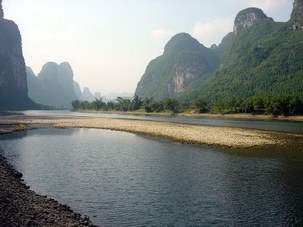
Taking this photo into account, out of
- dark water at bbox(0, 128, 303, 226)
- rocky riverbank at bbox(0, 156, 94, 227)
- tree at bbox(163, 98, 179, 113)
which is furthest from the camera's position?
tree at bbox(163, 98, 179, 113)

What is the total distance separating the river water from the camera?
53.8 feet

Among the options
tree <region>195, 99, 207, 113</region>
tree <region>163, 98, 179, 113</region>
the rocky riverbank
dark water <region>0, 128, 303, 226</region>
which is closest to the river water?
dark water <region>0, 128, 303, 226</region>

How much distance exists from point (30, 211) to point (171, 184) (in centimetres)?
1154

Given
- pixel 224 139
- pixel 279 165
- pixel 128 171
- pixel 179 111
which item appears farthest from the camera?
pixel 179 111

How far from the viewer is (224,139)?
47.8 metres

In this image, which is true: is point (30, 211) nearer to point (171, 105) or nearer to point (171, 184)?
point (171, 184)

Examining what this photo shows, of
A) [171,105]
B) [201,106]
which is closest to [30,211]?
[201,106]

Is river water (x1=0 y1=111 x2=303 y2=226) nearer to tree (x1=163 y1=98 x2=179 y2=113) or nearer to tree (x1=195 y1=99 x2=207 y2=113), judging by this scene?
tree (x1=195 y1=99 x2=207 y2=113)

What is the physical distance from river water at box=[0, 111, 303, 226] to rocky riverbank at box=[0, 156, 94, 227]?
130cm

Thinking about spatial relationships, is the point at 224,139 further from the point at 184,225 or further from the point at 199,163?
the point at 184,225

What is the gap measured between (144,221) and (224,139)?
3518 cm

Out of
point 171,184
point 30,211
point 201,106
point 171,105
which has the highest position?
point 171,105

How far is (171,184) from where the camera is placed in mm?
22547

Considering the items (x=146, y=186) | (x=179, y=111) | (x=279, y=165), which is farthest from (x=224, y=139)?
(x=179, y=111)
